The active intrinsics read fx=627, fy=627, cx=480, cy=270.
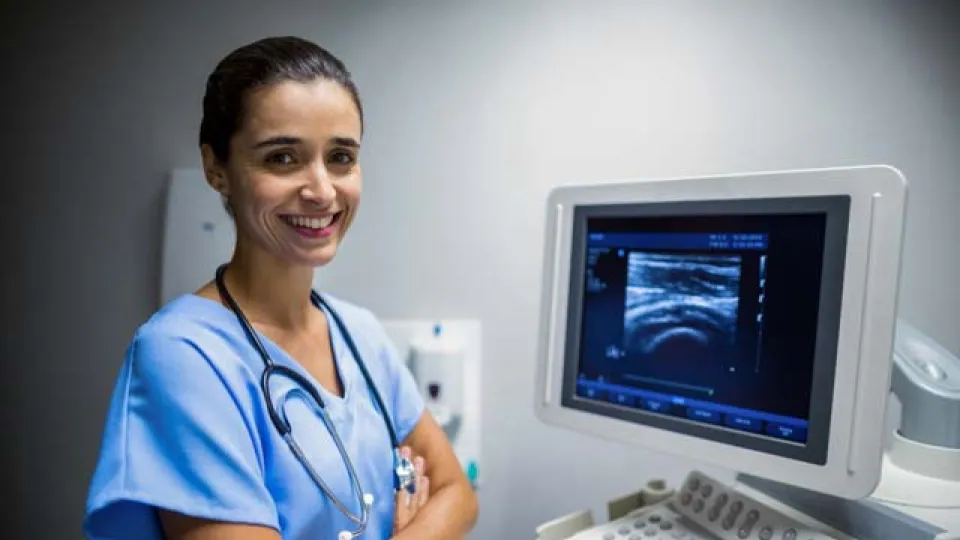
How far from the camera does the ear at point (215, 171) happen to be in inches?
32.7

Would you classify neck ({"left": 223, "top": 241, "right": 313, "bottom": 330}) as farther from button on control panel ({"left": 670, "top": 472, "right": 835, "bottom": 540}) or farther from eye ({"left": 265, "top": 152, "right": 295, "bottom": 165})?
button on control panel ({"left": 670, "top": 472, "right": 835, "bottom": 540})

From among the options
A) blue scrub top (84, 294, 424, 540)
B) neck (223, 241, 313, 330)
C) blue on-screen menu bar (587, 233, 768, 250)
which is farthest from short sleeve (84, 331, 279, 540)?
blue on-screen menu bar (587, 233, 768, 250)

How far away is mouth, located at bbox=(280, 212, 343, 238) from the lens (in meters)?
0.82

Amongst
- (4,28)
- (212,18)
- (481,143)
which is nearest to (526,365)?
(481,143)

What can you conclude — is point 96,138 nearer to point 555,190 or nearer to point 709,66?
point 555,190

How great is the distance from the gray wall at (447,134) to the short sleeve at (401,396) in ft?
1.11

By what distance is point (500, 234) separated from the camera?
1370 millimetres

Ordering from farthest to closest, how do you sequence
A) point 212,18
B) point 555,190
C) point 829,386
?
point 212,18 → point 555,190 → point 829,386

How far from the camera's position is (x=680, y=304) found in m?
0.84

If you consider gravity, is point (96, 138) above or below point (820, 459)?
above

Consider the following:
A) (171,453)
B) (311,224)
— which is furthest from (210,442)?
(311,224)

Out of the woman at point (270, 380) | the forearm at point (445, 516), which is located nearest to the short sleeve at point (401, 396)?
the woman at point (270, 380)

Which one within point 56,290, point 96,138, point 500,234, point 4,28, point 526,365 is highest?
point 4,28

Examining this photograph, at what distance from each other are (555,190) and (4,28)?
1.22 meters
